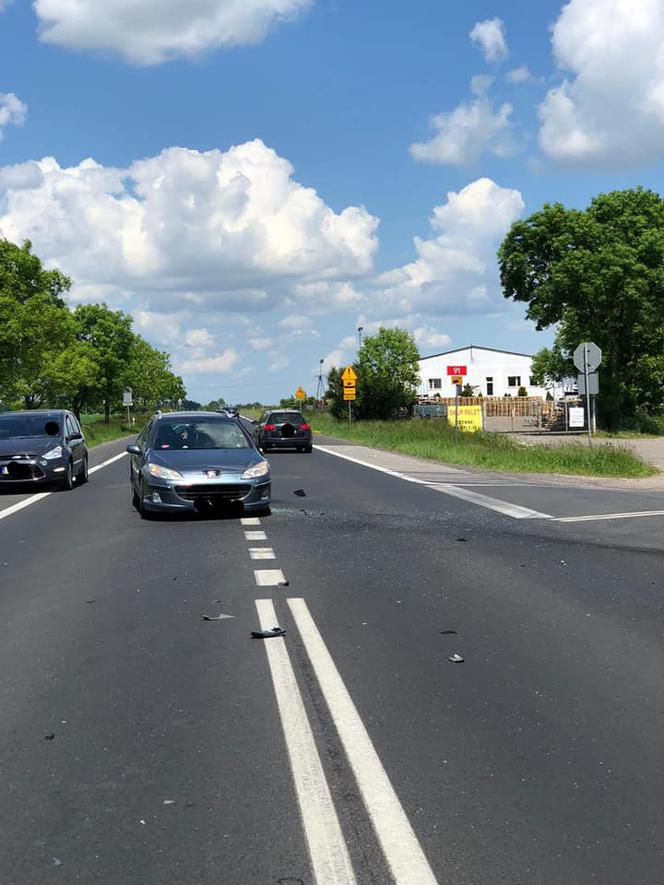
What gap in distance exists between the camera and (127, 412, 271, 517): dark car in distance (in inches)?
504

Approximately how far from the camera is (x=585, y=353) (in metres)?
23.3

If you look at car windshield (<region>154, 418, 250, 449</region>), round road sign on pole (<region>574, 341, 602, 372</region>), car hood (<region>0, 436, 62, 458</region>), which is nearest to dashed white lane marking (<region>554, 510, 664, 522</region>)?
car windshield (<region>154, 418, 250, 449</region>)

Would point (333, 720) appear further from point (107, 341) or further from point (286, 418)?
point (107, 341)

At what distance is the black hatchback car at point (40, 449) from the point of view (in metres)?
17.4

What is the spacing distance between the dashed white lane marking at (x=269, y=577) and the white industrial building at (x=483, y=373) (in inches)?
4157

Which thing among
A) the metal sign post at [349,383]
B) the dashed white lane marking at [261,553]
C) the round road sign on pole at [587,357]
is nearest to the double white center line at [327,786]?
the dashed white lane marking at [261,553]

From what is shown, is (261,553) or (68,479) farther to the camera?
(68,479)

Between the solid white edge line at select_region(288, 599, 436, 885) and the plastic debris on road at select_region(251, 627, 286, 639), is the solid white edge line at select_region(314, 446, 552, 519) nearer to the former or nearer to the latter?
the plastic debris on road at select_region(251, 627, 286, 639)

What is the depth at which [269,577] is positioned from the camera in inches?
335

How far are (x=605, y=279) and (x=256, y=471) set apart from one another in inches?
1418

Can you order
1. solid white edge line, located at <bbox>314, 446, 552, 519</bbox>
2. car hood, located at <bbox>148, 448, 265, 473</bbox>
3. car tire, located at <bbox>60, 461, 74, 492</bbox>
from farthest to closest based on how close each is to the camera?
1. car tire, located at <bbox>60, 461, 74, 492</bbox>
2. solid white edge line, located at <bbox>314, 446, 552, 519</bbox>
3. car hood, located at <bbox>148, 448, 265, 473</bbox>

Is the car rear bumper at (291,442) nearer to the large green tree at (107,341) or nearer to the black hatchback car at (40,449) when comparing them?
the black hatchback car at (40,449)

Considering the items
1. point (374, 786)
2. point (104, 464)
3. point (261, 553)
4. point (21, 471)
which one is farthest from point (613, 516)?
point (104, 464)

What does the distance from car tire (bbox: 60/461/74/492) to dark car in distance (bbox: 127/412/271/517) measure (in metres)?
4.16
